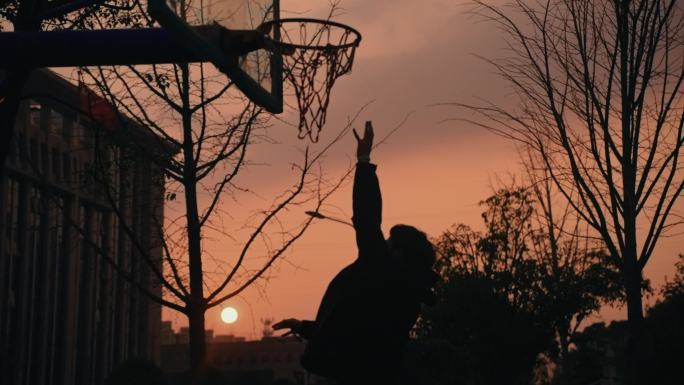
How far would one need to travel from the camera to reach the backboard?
7184 millimetres

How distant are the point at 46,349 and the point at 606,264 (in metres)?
32.7

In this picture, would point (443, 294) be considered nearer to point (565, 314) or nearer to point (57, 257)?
point (565, 314)

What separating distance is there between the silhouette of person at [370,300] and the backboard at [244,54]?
2.27m

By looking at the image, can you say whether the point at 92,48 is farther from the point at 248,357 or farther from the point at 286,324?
the point at 248,357

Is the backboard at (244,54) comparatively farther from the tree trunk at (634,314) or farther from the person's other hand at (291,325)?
the tree trunk at (634,314)

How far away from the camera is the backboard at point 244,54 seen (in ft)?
23.6

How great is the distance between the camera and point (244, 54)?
7.85 meters

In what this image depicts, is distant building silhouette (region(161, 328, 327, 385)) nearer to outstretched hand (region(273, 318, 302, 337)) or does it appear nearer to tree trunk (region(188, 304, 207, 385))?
tree trunk (region(188, 304, 207, 385))

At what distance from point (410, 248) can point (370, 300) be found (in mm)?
394

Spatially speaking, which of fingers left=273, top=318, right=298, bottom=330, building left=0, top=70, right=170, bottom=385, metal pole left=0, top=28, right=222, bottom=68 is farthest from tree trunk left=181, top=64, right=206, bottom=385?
building left=0, top=70, right=170, bottom=385

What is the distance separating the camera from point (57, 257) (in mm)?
59500

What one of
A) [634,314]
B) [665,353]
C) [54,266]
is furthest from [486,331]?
[54,266]

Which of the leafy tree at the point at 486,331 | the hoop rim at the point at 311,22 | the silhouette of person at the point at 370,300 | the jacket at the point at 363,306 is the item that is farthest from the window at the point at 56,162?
the jacket at the point at 363,306

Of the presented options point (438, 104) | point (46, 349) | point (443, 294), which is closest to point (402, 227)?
point (438, 104)
